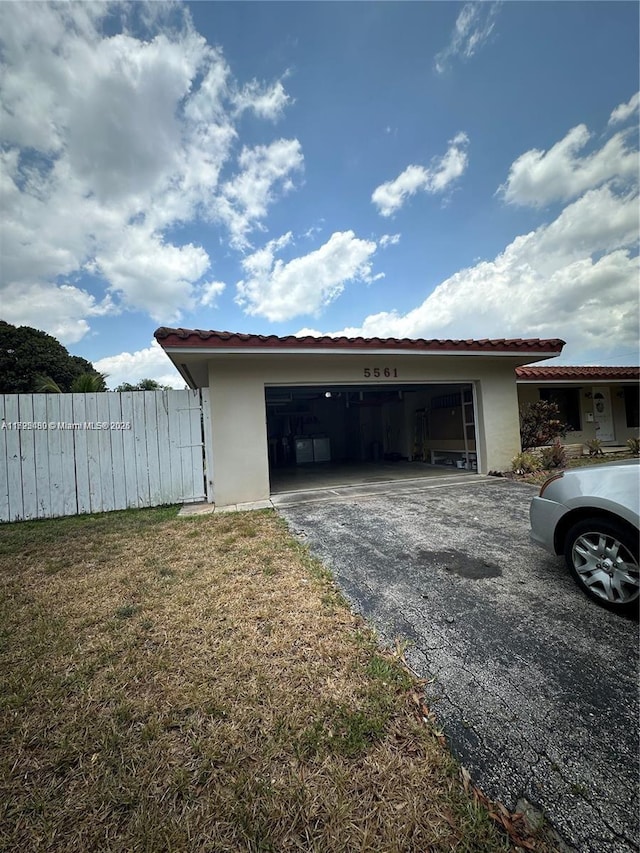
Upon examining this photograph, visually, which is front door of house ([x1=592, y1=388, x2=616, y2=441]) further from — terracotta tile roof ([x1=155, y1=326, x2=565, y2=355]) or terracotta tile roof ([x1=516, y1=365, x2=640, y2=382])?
terracotta tile roof ([x1=155, y1=326, x2=565, y2=355])

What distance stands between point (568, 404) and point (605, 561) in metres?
11.6

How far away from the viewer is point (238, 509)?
18.9ft

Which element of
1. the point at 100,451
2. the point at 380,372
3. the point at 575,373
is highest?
the point at 575,373

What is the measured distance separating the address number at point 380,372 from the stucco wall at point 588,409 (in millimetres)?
5777

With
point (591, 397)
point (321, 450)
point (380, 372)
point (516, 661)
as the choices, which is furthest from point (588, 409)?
point (516, 661)

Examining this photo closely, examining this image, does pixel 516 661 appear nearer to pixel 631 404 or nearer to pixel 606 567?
pixel 606 567

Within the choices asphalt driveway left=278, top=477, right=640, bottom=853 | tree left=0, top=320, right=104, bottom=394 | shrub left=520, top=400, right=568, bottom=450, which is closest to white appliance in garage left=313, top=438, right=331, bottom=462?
shrub left=520, top=400, right=568, bottom=450

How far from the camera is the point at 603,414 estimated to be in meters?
11.9

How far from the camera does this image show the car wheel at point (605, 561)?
2254mm

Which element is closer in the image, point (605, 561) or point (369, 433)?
point (605, 561)

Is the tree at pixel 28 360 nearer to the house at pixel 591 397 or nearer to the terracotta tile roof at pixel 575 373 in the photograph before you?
the terracotta tile roof at pixel 575 373

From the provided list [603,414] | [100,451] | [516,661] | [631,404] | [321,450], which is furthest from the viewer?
[321,450]

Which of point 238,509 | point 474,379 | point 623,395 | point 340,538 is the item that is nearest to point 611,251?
point 474,379

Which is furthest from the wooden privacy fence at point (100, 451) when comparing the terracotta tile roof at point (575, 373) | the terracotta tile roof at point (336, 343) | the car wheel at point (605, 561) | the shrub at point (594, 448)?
the shrub at point (594, 448)
